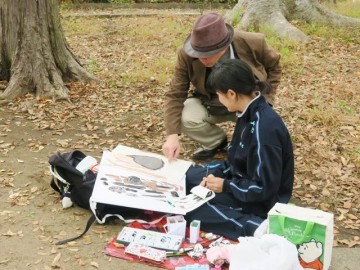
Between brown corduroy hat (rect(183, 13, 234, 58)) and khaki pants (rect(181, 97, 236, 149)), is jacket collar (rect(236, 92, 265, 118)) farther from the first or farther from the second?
khaki pants (rect(181, 97, 236, 149))

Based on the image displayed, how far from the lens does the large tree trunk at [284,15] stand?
857 cm

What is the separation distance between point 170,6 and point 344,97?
8.48 metres

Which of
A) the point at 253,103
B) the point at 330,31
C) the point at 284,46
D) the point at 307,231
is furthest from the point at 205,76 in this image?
the point at 330,31

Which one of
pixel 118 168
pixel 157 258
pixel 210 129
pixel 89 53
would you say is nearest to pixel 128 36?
pixel 89 53

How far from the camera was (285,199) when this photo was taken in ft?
11.0

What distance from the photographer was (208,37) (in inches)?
140

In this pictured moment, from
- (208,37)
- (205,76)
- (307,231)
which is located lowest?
(307,231)

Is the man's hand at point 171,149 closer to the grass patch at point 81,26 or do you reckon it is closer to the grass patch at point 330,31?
the grass patch at point 330,31

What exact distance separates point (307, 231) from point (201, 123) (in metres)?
1.81

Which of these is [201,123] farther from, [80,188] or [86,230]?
[86,230]

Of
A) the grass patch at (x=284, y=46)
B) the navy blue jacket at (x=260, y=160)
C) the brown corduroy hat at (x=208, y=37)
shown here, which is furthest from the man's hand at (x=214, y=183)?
the grass patch at (x=284, y=46)

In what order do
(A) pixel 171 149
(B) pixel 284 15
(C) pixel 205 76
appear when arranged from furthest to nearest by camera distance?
(B) pixel 284 15, (C) pixel 205 76, (A) pixel 171 149

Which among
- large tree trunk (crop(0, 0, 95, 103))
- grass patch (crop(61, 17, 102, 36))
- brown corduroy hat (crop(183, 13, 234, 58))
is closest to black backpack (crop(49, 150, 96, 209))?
brown corduroy hat (crop(183, 13, 234, 58))

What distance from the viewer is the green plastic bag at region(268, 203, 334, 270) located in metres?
2.79
